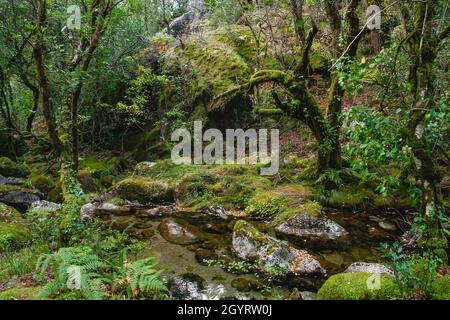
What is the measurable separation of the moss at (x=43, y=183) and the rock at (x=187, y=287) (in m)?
8.44

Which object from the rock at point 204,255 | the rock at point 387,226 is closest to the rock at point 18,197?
the rock at point 204,255

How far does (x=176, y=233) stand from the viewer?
8.02m

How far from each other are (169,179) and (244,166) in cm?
280

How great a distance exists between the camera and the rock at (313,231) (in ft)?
23.3

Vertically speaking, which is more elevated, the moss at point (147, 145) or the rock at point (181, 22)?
the rock at point (181, 22)

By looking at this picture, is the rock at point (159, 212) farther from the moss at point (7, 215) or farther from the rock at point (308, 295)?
the rock at point (308, 295)

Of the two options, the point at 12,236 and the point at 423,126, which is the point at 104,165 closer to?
the point at 12,236

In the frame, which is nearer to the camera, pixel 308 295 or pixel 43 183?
pixel 308 295

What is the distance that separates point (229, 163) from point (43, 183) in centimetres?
706

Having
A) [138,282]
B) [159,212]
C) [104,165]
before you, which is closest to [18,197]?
[104,165]
